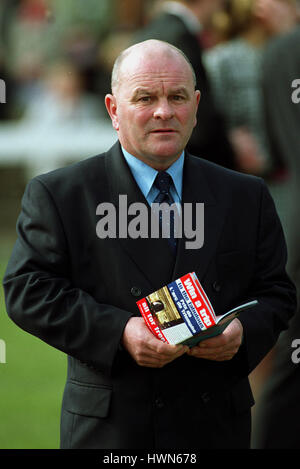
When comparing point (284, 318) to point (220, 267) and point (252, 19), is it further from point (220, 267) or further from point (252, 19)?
point (252, 19)

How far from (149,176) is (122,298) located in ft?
1.35

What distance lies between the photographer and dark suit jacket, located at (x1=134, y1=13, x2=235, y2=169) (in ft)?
16.8

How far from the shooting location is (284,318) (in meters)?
3.33

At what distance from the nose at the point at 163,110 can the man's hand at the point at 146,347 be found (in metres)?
0.63

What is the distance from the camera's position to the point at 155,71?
313 centimetres

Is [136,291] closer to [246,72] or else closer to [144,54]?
[144,54]

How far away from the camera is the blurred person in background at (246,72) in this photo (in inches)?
215

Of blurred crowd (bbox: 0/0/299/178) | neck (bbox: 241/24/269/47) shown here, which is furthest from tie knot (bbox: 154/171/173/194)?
blurred crowd (bbox: 0/0/299/178)

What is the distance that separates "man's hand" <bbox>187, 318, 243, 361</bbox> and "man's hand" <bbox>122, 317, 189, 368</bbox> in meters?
0.07

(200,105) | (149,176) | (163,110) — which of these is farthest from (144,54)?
(200,105)

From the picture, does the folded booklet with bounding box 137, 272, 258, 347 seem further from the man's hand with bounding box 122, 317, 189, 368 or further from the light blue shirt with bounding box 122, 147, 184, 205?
the light blue shirt with bounding box 122, 147, 184, 205

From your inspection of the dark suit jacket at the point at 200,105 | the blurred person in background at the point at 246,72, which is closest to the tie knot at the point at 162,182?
the dark suit jacket at the point at 200,105
